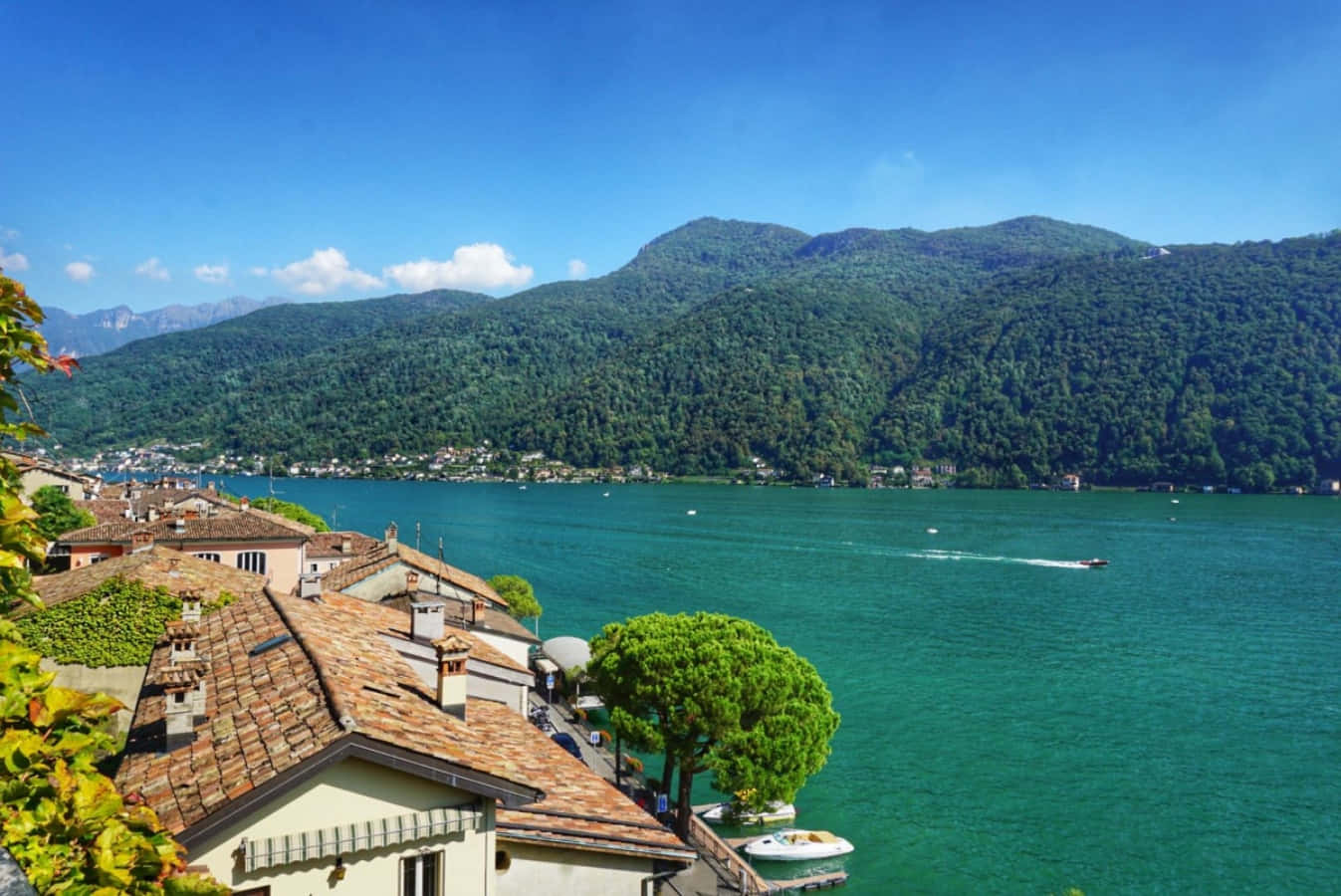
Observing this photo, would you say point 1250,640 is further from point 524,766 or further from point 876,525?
point 876,525

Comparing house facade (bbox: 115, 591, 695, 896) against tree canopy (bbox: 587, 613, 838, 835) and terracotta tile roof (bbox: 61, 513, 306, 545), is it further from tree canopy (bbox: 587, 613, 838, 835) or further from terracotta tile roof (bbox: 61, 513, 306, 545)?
terracotta tile roof (bbox: 61, 513, 306, 545)

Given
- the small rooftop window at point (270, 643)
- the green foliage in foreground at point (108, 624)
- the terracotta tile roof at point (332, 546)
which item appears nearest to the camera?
the small rooftop window at point (270, 643)

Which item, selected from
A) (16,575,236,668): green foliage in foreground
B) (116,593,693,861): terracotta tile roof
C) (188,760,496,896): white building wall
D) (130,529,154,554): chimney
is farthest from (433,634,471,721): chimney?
(130,529,154,554): chimney

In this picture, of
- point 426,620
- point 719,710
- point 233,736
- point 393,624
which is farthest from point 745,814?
point 233,736

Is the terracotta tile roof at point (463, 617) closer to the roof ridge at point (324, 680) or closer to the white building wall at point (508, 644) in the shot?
the white building wall at point (508, 644)

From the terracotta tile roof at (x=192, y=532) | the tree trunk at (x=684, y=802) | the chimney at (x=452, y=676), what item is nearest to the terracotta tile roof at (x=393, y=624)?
the chimney at (x=452, y=676)

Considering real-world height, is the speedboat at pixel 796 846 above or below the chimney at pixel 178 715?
below

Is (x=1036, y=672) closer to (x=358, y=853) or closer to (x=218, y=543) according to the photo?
(x=218, y=543)
